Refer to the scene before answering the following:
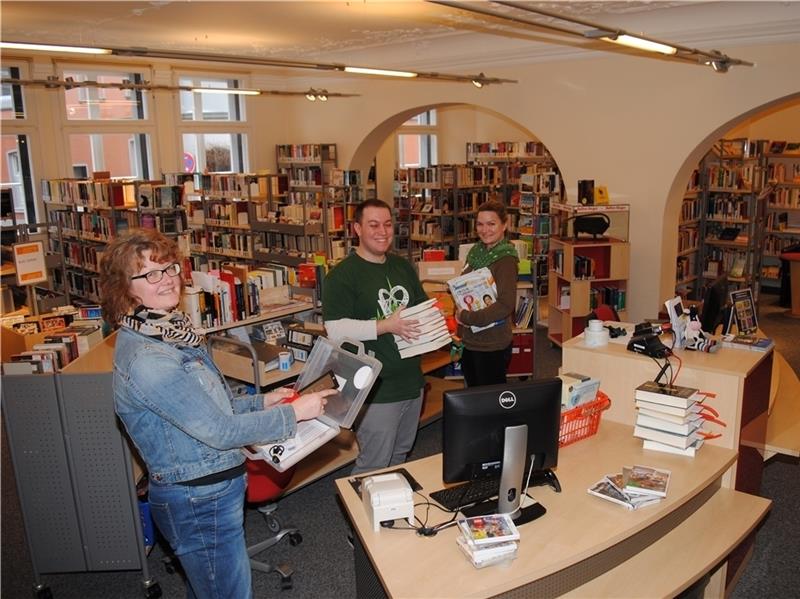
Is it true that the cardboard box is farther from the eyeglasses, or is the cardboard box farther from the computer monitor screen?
the eyeglasses

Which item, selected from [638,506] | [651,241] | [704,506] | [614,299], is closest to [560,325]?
[614,299]

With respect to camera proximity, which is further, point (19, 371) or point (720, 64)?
point (720, 64)

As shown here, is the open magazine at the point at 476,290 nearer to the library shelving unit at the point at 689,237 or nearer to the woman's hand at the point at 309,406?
the woman's hand at the point at 309,406

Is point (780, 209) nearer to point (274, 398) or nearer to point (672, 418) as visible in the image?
point (672, 418)

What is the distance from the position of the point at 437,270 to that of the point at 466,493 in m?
3.47

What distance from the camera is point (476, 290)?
4.43m

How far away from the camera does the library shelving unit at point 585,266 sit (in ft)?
24.2

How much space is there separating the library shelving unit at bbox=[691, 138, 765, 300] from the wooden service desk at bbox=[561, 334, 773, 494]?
645 cm

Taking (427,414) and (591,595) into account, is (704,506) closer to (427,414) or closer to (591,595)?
(591,595)

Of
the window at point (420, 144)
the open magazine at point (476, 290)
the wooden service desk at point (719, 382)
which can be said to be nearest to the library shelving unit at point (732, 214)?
the open magazine at point (476, 290)

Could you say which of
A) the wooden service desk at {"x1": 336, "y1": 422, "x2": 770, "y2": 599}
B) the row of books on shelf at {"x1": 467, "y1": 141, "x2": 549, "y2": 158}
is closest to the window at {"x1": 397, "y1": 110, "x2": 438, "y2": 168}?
the row of books on shelf at {"x1": 467, "y1": 141, "x2": 549, "y2": 158}

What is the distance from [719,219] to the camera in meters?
9.55

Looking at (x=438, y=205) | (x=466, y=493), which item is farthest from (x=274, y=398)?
(x=438, y=205)

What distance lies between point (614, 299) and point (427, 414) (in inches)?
131
